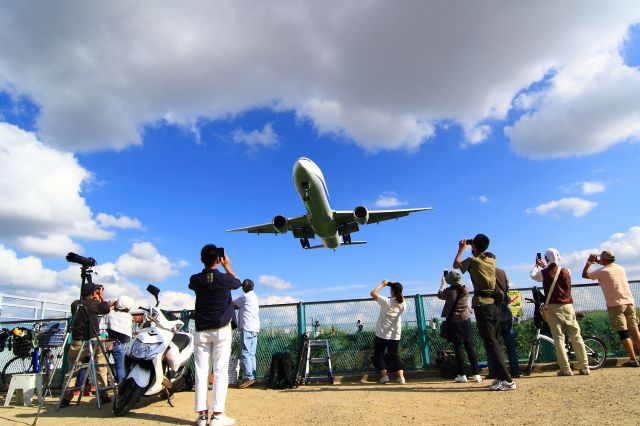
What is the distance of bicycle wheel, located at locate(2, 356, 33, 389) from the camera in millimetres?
8492

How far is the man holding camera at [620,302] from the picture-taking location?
22.9 ft

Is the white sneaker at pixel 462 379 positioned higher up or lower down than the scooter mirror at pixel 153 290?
lower down

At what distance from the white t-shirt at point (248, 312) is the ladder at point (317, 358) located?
1168 millimetres

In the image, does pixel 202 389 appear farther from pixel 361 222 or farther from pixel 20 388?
pixel 361 222

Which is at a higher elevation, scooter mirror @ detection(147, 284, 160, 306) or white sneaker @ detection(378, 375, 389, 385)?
scooter mirror @ detection(147, 284, 160, 306)

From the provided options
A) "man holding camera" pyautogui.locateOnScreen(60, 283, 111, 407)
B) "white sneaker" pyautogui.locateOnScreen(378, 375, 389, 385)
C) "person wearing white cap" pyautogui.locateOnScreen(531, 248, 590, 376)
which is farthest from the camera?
"white sneaker" pyautogui.locateOnScreen(378, 375, 389, 385)

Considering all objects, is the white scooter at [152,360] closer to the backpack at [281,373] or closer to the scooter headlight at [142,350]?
the scooter headlight at [142,350]

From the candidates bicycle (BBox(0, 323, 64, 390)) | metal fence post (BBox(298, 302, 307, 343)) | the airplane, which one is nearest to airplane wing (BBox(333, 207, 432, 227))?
the airplane

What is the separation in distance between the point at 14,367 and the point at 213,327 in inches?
284

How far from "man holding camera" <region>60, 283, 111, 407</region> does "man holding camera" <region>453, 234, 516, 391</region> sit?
5.81 m

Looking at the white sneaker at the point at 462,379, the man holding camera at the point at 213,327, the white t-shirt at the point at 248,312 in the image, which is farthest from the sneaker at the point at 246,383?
the white sneaker at the point at 462,379

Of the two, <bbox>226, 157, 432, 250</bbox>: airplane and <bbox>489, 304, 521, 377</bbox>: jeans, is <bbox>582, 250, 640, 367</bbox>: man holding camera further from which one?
<bbox>226, 157, 432, 250</bbox>: airplane

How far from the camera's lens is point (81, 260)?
243 inches

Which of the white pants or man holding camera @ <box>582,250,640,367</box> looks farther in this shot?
man holding camera @ <box>582,250,640,367</box>
